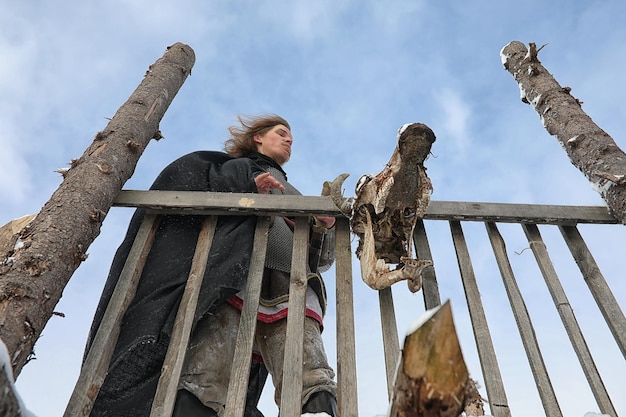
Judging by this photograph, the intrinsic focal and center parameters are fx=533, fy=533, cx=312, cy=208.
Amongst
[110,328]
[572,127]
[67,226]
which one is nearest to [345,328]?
[110,328]

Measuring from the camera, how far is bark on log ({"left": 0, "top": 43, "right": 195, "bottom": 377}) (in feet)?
6.19

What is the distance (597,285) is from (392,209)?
1.14 metres

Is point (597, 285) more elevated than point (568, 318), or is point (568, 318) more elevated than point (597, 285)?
point (597, 285)

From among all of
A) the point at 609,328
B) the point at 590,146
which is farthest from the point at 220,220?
the point at 590,146

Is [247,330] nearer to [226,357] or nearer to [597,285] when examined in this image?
[226,357]

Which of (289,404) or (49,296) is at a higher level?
(49,296)

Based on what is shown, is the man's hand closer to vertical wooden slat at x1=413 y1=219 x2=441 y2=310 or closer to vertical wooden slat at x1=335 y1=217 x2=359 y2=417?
vertical wooden slat at x1=335 y1=217 x2=359 y2=417

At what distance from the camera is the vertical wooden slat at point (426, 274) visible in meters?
2.46

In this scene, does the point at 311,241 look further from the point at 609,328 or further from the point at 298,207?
the point at 609,328

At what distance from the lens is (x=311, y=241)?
10.6ft

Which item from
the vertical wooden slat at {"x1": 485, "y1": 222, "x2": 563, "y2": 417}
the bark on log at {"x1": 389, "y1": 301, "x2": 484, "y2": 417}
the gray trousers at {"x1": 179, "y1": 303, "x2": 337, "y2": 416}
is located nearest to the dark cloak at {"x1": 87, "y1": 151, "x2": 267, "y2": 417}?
the gray trousers at {"x1": 179, "y1": 303, "x2": 337, "y2": 416}

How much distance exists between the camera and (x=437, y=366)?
94cm

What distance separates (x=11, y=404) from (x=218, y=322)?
5.16 ft

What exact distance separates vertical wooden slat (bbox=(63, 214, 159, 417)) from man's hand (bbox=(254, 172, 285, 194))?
2.00 ft
